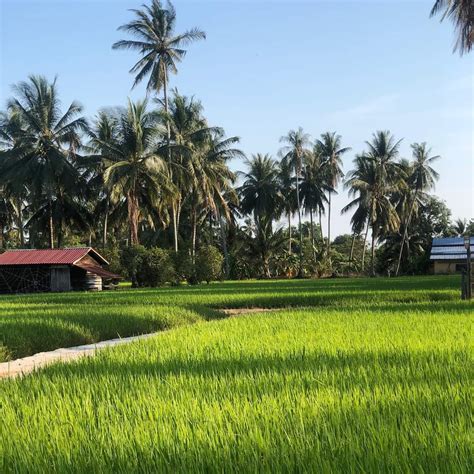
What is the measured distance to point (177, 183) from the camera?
32938mm

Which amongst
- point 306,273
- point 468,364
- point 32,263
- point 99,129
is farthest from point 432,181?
point 468,364

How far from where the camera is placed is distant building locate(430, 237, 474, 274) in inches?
1640

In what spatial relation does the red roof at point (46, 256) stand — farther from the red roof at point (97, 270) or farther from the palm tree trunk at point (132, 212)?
the palm tree trunk at point (132, 212)

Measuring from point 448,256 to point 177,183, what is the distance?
22074 mm

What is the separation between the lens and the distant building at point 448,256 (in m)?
41.7

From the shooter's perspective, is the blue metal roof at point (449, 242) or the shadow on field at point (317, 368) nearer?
the shadow on field at point (317, 368)

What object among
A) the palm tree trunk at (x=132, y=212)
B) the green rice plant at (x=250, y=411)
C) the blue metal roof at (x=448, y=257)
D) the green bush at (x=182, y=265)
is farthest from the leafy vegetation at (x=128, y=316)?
the blue metal roof at (x=448, y=257)

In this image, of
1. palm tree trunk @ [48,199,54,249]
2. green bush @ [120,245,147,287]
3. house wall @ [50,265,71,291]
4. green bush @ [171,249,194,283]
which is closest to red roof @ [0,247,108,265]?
house wall @ [50,265,71,291]

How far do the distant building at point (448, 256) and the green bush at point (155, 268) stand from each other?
2203 centimetres

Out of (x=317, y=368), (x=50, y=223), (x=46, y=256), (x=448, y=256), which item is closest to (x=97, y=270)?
(x=46, y=256)

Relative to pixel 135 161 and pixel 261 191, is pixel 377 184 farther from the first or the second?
pixel 135 161

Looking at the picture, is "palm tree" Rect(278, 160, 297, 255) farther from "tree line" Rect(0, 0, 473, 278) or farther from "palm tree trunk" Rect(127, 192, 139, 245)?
"palm tree trunk" Rect(127, 192, 139, 245)

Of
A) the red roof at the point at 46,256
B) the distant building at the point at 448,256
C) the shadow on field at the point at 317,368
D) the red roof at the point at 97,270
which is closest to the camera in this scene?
the shadow on field at the point at 317,368

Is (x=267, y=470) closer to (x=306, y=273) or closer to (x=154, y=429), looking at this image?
(x=154, y=429)
